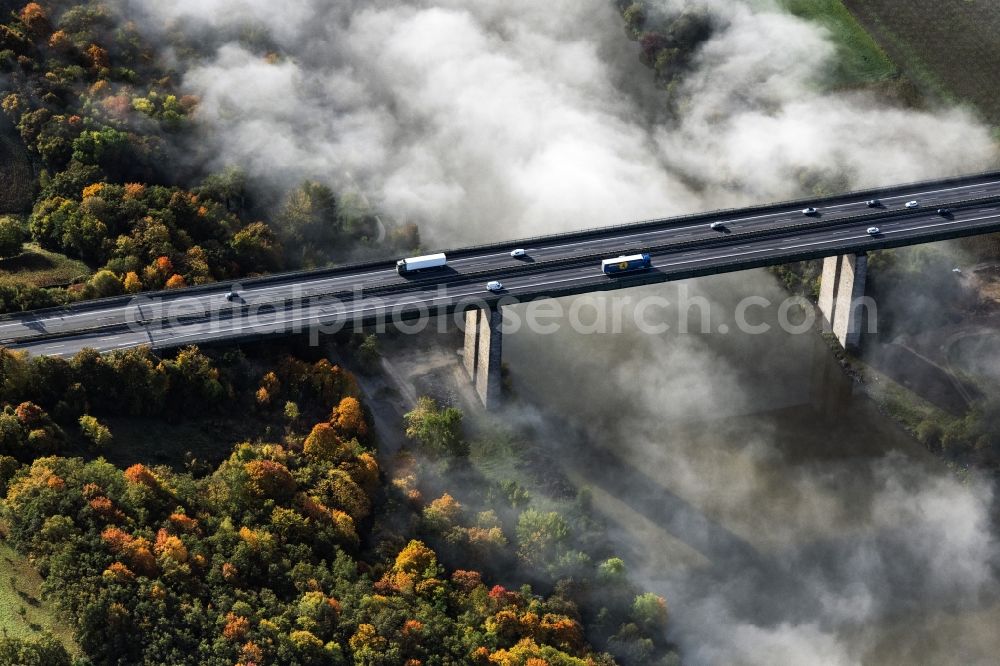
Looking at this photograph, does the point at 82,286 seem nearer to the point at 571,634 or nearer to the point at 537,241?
the point at 537,241

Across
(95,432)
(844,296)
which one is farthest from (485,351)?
(844,296)

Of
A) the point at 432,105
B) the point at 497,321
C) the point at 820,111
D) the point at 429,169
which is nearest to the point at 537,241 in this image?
the point at 497,321

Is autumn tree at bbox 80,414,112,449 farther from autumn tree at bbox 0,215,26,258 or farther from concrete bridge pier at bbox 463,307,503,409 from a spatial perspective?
concrete bridge pier at bbox 463,307,503,409

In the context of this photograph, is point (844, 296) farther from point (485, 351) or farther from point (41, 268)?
point (41, 268)

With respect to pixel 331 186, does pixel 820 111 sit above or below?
above

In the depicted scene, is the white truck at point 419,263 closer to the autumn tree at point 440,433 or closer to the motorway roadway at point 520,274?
the motorway roadway at point 520,274

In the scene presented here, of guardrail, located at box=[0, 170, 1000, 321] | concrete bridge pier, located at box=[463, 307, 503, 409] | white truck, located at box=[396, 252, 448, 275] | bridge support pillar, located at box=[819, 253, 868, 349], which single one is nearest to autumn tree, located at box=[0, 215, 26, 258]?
guardrail, located at box=[0, 170, 1000, 321]

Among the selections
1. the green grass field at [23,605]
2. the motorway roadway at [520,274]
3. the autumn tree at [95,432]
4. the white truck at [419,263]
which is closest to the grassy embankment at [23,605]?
the green grass field at [23,605]
